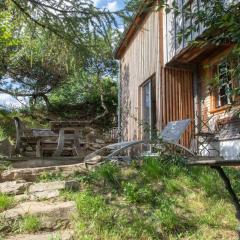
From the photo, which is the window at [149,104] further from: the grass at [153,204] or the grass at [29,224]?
the grass at [29,224]

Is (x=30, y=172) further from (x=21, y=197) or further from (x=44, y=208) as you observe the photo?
(x=44, y=208)

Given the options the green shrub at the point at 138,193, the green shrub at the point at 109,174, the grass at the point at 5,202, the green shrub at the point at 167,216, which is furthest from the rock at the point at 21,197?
the green shrub at the point at 167,216

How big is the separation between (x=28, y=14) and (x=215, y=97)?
4708mm

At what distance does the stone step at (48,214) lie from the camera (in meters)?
3.71

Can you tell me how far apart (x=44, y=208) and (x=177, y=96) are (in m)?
5.76

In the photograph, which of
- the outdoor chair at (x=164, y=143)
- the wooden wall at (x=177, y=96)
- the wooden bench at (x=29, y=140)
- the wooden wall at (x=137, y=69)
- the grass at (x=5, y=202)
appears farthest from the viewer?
the wooden wall at (x=137, y=69)

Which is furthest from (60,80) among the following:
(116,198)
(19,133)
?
(116,198)

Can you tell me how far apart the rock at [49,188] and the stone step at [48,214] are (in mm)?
438

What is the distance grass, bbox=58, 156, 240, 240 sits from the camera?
3.55 metres

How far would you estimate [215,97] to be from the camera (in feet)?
27.5

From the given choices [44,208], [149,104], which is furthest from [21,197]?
[149,104]

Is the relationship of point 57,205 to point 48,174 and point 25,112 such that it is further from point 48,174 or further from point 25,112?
point 25,112

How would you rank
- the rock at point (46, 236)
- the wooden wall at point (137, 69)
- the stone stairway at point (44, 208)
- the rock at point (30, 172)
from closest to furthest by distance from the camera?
1. the rock at point (46, 236)
2. the stone stairway at point (44, 208)
3. the rock at point (30, 172)
4. the wooden wall at point (137, 69)

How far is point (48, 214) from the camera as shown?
3.80 metres
